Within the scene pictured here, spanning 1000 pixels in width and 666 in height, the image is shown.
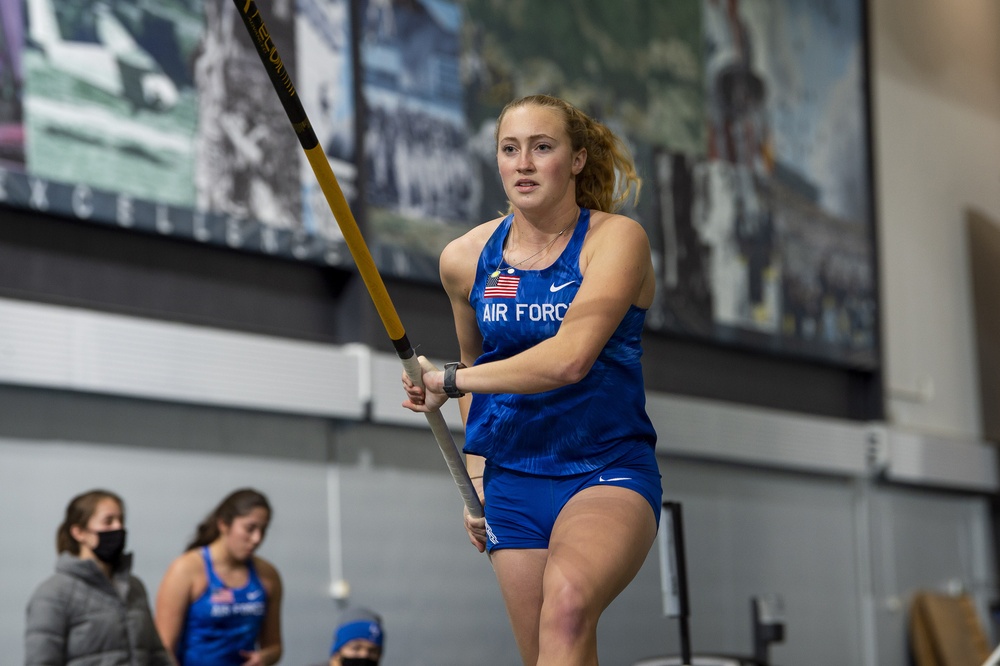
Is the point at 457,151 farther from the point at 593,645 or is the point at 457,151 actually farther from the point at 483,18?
the point at 593,645

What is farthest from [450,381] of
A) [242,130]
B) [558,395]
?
[242,130]

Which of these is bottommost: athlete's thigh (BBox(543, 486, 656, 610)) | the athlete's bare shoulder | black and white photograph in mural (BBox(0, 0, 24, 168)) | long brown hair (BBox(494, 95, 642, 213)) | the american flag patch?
athlete's thigh (BBox(543, 486, 656, 610))

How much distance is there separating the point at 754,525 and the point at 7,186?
6.02 metres

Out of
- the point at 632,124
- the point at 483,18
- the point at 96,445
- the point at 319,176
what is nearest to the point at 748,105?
the point at 632,124

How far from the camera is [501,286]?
2.51 meters

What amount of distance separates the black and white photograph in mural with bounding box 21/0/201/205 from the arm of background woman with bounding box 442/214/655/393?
12.8 ft

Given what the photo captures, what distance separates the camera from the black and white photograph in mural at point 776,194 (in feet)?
29.8

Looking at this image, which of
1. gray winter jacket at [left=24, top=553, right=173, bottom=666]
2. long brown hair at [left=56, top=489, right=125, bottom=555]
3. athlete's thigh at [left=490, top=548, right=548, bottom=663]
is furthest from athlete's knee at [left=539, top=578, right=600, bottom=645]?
long brown hair at [left=56, top=489, right=125, bottom=555]

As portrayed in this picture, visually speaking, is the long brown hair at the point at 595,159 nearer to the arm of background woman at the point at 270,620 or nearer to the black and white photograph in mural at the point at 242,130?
the arm of background woman at the point at 270,620

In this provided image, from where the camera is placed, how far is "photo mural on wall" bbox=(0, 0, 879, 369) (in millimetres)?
5871

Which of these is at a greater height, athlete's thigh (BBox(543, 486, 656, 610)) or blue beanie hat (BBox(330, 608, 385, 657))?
athlete's thigh (BBox(543, 486, 656, 610))

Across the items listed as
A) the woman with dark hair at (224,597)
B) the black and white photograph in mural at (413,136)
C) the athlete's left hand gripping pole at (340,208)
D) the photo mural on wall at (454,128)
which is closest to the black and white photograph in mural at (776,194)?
the photo mural on wall at (454,128)

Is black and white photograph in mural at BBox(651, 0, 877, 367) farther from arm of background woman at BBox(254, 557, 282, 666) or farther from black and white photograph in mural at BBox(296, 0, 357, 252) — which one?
arm of background woman at BBox(254, 557, 282, 666)

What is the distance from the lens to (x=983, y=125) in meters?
12.4
